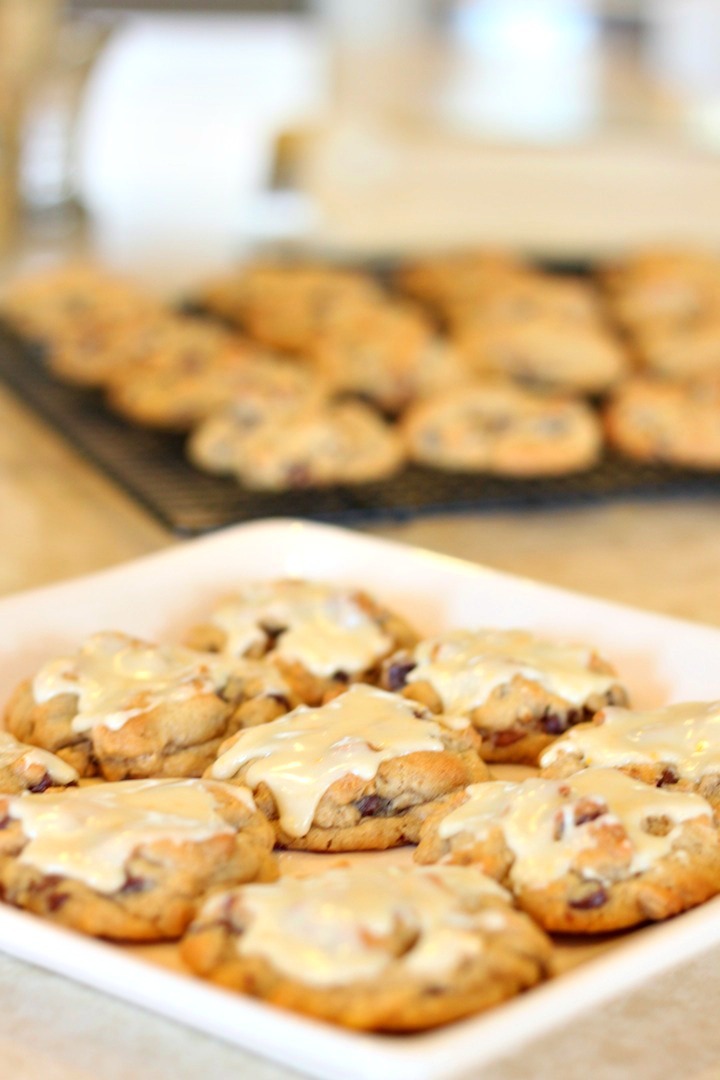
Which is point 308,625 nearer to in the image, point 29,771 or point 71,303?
point 29,771

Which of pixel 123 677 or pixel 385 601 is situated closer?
pixel 123 677

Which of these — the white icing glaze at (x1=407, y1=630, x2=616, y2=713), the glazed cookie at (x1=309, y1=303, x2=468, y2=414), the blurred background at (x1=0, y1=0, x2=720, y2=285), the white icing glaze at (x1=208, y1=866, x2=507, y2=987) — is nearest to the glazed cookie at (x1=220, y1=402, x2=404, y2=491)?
the glazed cookie at (x1=309, y1=303, x2=468, y2=414)

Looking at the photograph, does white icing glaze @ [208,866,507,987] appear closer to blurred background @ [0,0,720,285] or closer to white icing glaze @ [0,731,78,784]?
white icing glaze @ [0,731,78,784]

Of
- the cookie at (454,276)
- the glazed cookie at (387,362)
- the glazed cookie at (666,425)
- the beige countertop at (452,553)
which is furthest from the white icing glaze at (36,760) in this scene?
the cookie at (454,276)

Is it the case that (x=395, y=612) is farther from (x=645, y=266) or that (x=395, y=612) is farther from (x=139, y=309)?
(x=645, y=266)

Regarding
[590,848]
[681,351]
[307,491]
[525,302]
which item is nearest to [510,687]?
[590,848]
